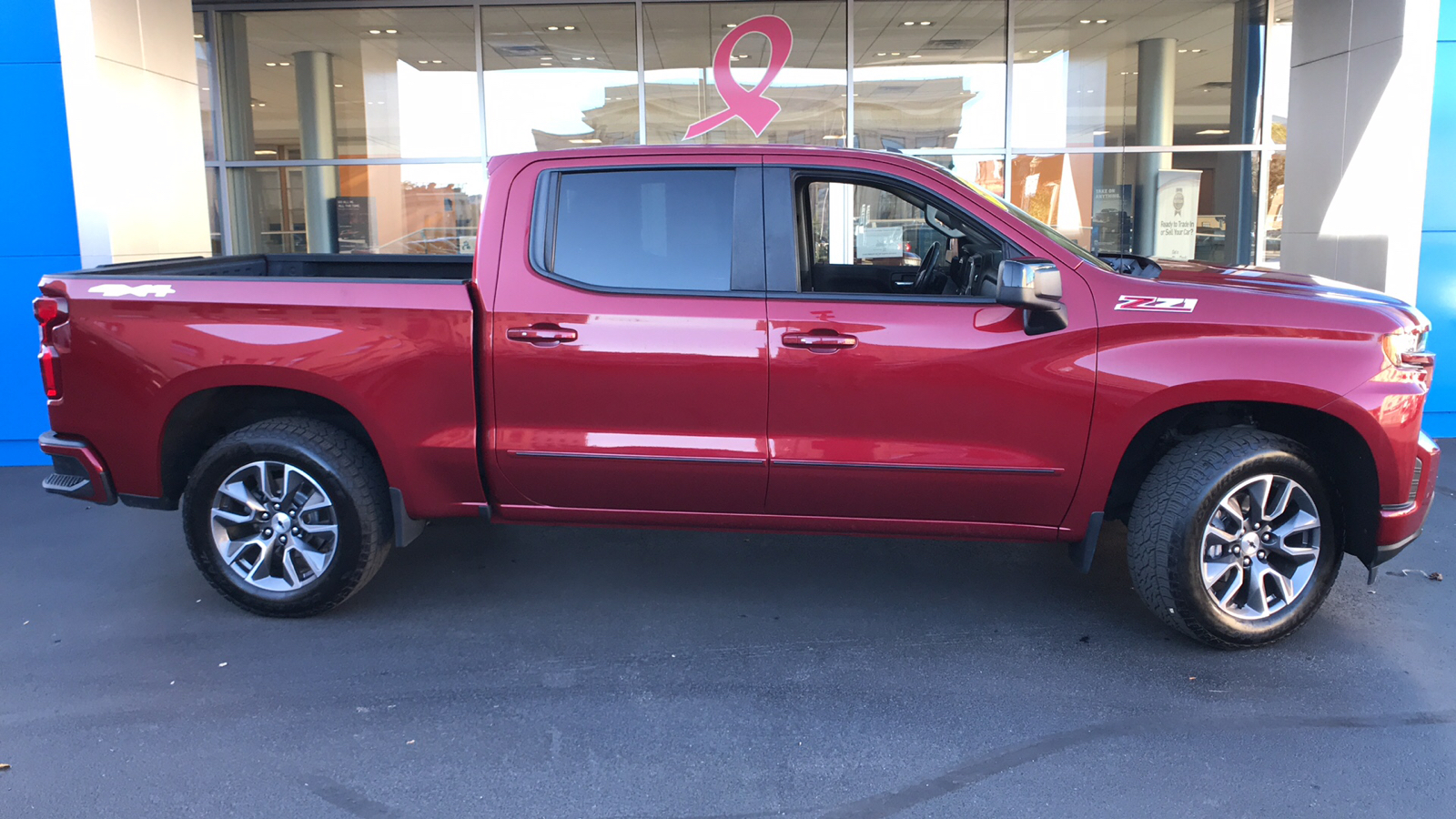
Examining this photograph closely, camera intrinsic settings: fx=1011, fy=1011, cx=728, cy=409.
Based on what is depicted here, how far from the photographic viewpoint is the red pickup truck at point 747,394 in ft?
12.3

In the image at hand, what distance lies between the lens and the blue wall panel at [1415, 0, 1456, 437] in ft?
23.5

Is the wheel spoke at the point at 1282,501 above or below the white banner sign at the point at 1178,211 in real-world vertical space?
below

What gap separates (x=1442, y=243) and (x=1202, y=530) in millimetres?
5268

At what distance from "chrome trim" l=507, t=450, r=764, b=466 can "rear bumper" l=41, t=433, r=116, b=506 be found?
5.83 ft

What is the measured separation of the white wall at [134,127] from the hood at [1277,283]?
6418mm

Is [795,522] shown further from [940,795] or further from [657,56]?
[657,56]

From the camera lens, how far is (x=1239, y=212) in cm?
1143

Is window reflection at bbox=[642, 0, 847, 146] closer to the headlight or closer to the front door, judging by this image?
the front door

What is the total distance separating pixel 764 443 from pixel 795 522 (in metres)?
0.37

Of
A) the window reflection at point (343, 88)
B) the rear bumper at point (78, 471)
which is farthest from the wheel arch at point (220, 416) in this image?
the window reflection at point (343, 88)

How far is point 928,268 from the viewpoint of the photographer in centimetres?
470

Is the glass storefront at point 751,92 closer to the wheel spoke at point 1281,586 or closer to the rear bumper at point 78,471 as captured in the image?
the rear bumper at point 78,471

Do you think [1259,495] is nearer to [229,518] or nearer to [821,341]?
[821,341]

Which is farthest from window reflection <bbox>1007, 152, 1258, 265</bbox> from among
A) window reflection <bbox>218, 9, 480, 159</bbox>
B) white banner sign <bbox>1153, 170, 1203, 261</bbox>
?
window reflection <bbox>218, 9, 480, 159</bbox>
